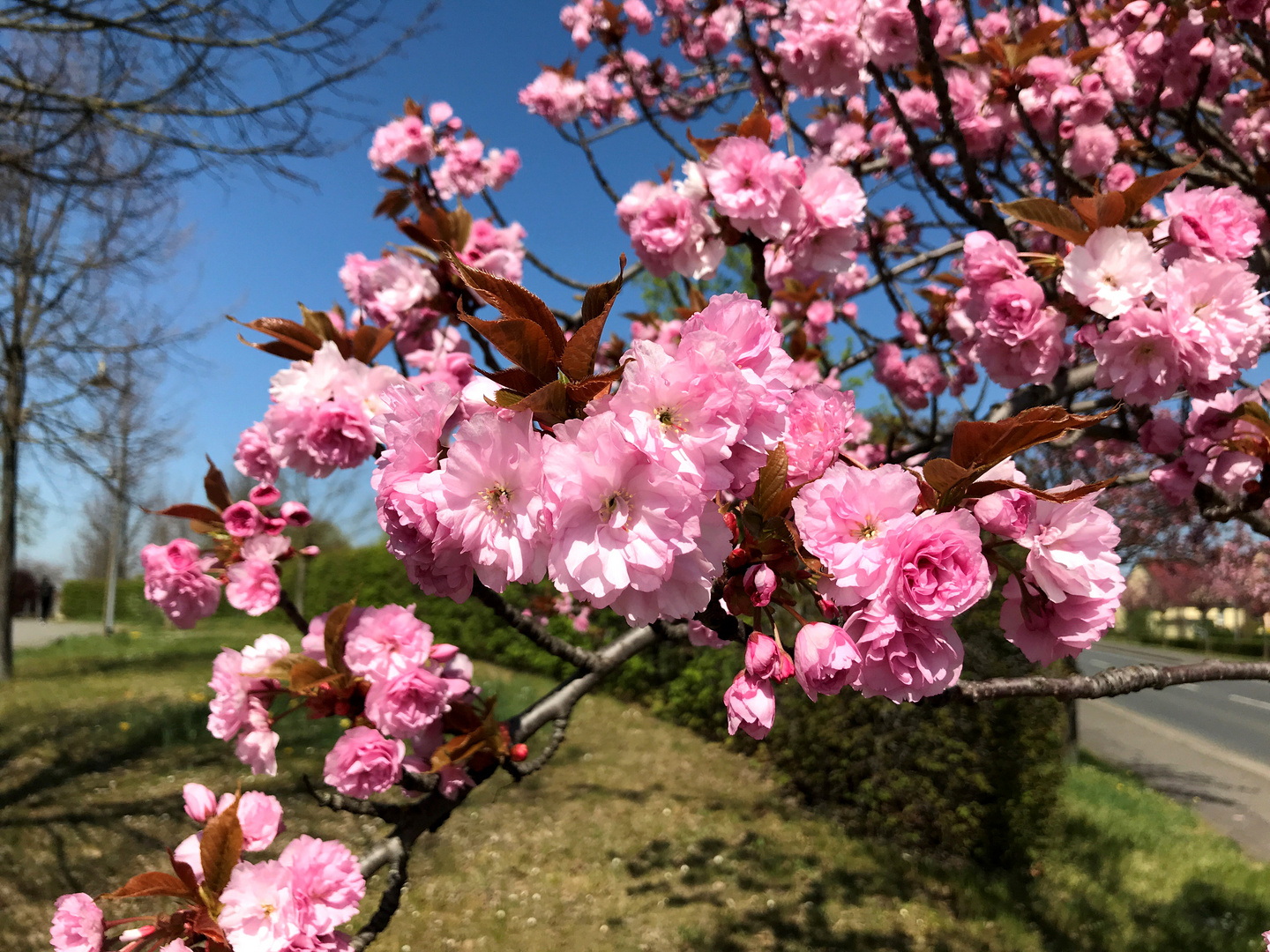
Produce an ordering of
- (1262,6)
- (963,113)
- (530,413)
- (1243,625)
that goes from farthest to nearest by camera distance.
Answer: (1243,625), (963,113), (1262,6), (530,413)

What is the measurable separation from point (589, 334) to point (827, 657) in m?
0.41

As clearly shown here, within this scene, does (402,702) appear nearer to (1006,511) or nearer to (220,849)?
(220,849)

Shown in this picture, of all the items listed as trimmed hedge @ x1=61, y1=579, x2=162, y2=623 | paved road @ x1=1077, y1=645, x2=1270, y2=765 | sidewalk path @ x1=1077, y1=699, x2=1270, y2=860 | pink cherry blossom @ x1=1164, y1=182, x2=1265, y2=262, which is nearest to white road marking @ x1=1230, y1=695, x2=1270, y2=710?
paved road @ x1=1077, y1=645, x2=1270, y2=765

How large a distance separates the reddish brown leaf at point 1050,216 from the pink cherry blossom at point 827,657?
0.83 m

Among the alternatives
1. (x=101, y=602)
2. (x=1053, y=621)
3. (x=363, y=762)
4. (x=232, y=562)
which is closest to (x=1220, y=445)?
(x=1053, y=621)

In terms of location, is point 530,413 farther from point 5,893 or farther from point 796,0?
point 5,893

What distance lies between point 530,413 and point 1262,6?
2885 mm

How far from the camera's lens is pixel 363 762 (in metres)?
1.41

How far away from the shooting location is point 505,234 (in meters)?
2.21

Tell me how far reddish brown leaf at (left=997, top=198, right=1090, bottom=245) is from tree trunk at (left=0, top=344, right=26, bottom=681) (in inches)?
456

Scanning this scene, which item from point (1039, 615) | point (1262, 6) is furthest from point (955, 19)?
point (1039, 615)

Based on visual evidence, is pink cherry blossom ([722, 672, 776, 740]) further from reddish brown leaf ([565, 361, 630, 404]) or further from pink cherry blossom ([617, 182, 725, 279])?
pink cherry blossom ([617, 182, 725, 279])

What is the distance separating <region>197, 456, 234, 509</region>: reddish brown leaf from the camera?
5.46ft

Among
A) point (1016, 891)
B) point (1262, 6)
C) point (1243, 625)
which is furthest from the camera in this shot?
point (1243, 625)
